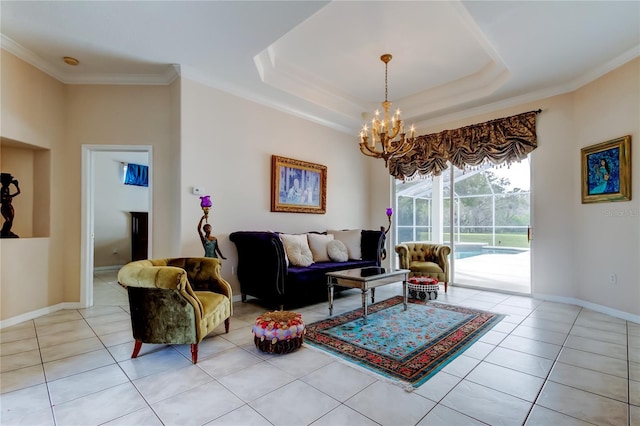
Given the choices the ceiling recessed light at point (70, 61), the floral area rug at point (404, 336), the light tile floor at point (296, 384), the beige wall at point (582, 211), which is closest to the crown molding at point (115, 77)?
the ceiling recessed light at point (70, 61)

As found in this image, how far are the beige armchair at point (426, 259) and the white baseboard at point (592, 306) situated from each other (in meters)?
1.34

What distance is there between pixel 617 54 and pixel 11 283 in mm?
7389

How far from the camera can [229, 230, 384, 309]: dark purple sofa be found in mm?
3637

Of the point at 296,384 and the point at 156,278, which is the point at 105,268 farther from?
the point at 296,384

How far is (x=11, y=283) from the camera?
3301 millimetres

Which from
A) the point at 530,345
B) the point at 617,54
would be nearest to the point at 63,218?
the point at 530,345

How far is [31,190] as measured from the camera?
3.75 m

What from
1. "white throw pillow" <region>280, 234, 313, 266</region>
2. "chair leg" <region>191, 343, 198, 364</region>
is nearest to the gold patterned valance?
"white throw pillow" <region>280, 234, 313, 266</region>

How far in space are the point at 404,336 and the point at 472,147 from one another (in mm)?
3560

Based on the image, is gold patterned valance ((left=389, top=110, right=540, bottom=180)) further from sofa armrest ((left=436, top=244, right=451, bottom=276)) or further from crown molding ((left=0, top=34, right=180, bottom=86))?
crown molding ((left=0, top=34, right=180, bottom=86))

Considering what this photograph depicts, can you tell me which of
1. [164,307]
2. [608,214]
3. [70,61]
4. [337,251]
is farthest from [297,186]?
[608,214]

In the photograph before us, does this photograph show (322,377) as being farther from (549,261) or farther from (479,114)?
(479,114)

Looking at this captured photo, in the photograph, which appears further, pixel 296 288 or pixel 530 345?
pixel 296 288

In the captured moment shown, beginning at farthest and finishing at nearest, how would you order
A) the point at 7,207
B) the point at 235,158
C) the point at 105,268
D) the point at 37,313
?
the point at 105,268
the point at 235,158
the point at 37,313
the point at 7,207
